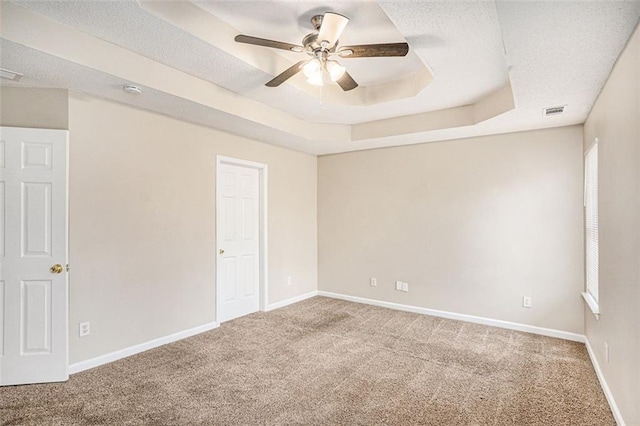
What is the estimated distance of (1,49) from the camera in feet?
7.20

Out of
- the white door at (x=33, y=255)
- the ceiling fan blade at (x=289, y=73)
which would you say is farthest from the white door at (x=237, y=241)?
the ceiling fan blade at (x=289, y=73)

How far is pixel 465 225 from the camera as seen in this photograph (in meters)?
4.52

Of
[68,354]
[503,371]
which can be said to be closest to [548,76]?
[503,371]

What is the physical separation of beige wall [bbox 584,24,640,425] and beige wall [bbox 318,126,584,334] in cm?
109

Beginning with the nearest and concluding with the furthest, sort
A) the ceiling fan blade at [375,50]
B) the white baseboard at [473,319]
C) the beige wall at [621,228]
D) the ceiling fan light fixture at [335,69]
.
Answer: the beige wall at [621,228], the ceiling fan blade at [375,50], the ceiling fan light fixture at [335,69], the white baseboard at [473,319]

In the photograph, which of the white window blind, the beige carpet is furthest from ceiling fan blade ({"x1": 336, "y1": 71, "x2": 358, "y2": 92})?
the beige carpet

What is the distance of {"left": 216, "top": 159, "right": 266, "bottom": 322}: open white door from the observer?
14.5 ft

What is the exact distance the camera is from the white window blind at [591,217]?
3.16 metres

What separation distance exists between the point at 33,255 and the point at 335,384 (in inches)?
107

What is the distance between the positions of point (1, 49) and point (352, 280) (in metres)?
4.73

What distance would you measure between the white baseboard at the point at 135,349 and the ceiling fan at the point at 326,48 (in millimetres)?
2908

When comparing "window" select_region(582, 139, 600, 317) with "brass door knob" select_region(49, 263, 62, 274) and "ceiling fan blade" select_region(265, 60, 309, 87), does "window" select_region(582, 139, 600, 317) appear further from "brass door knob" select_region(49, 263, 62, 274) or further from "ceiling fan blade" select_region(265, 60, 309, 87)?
"brass door knob" select_region(49, 263, 62, 274)

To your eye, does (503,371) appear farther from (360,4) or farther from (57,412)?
(57,412)

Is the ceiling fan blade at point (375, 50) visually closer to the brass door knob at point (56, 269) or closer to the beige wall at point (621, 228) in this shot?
the beige wall at point (621, 228)
